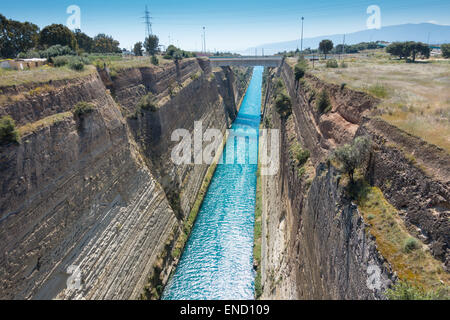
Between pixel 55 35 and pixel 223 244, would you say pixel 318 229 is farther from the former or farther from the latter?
pixel 55 35

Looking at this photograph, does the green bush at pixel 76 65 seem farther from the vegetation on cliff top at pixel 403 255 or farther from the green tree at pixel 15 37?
the vegetation on cliff top at pixel 403 255

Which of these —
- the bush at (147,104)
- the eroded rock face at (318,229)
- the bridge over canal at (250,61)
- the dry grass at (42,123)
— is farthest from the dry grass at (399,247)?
the bridge over canal at (250,61)

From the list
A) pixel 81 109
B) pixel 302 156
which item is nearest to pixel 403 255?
pixel 302 156

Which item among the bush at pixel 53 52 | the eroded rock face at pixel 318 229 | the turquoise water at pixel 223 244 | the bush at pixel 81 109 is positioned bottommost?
the turquoise water at pixel 223 244

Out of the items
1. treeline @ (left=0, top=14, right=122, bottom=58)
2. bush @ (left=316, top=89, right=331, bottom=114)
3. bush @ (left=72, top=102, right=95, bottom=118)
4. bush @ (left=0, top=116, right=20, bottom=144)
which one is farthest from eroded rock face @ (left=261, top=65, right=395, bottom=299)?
treeline @ (left=0, top=14, right=122, bottom=58)
